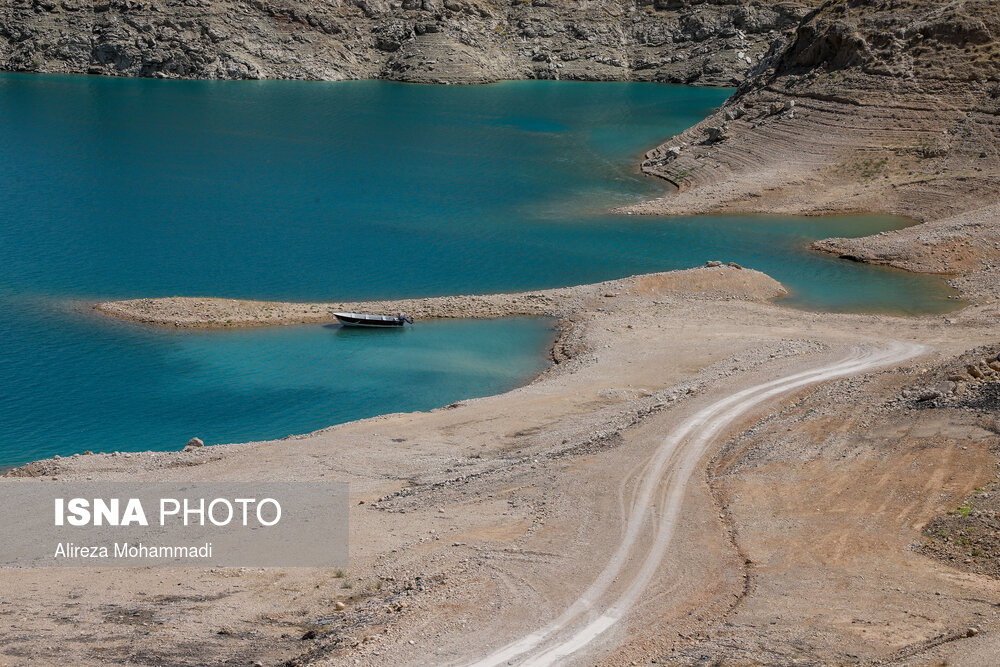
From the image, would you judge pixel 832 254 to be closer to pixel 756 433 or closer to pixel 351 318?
pixel 351 318

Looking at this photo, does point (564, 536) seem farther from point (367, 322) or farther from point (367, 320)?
point (367, 322)

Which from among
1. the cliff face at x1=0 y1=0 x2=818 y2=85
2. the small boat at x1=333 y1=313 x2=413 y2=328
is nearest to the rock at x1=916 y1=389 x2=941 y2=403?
the small boat at x1=333 y1=313 x2=413 y2=328

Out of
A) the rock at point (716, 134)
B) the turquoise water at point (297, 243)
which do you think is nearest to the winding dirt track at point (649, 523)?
the turquoise water at point (297, 243)

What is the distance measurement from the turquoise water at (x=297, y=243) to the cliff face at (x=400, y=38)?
61.6 feet

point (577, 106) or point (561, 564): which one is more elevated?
point (577, 106)

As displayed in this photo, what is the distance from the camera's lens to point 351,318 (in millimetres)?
48656

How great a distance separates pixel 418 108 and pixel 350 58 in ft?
98.3

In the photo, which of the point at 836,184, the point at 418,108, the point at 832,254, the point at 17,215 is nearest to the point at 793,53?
the point at 836,184

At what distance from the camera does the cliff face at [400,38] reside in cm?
13138

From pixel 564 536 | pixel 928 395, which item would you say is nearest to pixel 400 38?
pixel 928 395

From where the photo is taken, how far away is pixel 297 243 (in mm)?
62188

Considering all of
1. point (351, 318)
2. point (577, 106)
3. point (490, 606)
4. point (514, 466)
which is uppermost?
point (577, 106)

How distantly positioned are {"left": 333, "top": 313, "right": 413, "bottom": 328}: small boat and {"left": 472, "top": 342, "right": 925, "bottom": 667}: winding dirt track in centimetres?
2018

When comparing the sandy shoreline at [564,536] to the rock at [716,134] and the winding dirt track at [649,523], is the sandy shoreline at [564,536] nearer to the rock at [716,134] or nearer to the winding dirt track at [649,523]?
the winding dirt track at [649,523]
